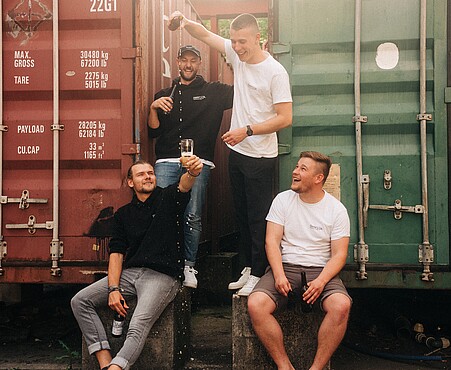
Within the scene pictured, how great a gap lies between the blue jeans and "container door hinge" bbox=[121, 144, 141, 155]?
0.83 feet

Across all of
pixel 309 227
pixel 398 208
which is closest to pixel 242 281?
pixel 309 227

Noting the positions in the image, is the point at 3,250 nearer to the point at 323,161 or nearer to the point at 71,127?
the point at 71,127

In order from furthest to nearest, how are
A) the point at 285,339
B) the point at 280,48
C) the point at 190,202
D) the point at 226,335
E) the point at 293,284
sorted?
the point at 226,335 → the point at 190,202 → the point at 280,48 → the point at 285,339 → the point at 293,284

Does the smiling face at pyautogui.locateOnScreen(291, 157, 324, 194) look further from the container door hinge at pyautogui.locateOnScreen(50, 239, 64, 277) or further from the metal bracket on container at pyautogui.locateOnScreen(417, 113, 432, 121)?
the container door hinge at pyautogui.locateOnScreen(50, 239, 64, 277)

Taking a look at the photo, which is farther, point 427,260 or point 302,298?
point 427,260

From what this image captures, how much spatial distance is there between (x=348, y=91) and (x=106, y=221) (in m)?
2.09

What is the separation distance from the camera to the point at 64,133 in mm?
4637

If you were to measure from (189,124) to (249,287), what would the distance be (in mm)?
1428

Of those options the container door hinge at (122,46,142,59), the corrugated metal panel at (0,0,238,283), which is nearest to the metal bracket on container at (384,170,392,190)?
the corrugated metal panel at (0,0,238,283)

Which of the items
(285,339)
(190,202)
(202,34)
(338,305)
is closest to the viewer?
(338,305)

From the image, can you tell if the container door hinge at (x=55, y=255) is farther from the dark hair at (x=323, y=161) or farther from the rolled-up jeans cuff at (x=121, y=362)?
the dark hair at (x=323, y=161)

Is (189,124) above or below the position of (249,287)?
above

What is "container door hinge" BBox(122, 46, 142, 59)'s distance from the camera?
4570mm

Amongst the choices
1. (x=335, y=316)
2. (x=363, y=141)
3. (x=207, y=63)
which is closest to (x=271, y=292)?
(x=335, y=316)
